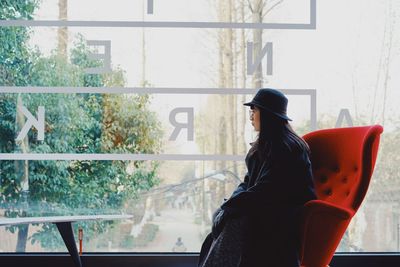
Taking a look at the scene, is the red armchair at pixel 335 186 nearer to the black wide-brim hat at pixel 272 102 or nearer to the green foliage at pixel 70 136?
the black wide-brim hat at pixel 272 102

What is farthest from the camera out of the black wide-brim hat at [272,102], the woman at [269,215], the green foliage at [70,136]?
the green foliage at [70,136]

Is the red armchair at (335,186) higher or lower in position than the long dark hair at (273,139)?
lower

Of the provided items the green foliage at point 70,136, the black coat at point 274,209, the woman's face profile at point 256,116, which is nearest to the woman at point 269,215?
the black coat at point 274,209

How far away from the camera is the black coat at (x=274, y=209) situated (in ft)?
8.50

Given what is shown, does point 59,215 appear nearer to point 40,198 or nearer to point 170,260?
point 40,198

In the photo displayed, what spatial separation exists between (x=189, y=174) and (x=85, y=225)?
76cm

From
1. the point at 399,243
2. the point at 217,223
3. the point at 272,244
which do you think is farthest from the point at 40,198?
the point at 399,243

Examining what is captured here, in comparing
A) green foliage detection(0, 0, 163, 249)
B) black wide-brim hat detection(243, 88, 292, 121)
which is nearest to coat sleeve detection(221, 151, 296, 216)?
black wide-brim hat detection(243, 88, 292, 121)

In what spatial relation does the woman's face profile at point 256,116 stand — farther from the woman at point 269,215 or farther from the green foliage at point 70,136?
the green foliage at point 70,136

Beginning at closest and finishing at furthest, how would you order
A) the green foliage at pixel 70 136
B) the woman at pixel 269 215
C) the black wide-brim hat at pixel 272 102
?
the woman at pixel 269 215
the black wide-brim hat at pixel 272 102
the green foliage at pixel 70 136

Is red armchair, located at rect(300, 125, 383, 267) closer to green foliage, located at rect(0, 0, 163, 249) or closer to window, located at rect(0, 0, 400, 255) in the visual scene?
window, located at rect(0, 0, 400, 255)

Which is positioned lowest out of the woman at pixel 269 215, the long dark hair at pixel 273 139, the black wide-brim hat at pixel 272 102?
the woman at pixel 269 215

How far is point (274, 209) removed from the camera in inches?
103

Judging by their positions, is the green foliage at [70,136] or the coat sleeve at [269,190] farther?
the green foliage at [70,136]
